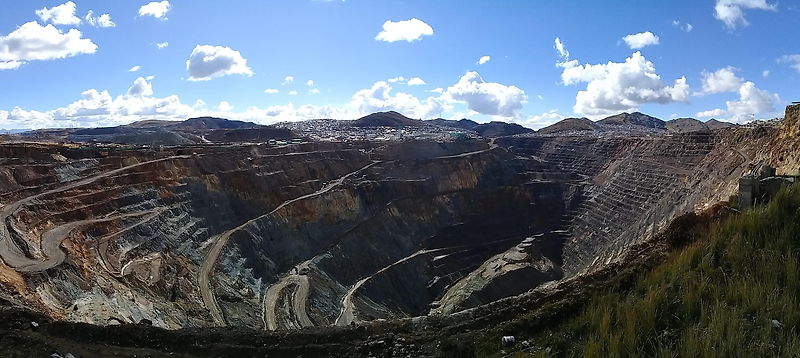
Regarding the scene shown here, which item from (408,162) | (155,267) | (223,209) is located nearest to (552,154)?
(408,162)

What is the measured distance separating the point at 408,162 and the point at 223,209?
34.2 meters

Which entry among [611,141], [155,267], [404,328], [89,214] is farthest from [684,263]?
[611,141]

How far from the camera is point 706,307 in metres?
8.64

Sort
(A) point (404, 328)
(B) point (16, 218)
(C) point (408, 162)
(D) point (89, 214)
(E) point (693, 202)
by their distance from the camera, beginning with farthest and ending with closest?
(C) point (408, 162) → (E) point (693, 202) → (D) point (89, 214) → (B) point (16, 218) → (A) point (404, 328)

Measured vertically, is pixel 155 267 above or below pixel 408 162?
below

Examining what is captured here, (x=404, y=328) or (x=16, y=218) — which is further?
(x=16, y=218)

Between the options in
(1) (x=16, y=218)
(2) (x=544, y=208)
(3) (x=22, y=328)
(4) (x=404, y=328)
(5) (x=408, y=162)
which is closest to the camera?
(4) (x=404, y=328)

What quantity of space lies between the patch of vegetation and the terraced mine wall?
14.8m

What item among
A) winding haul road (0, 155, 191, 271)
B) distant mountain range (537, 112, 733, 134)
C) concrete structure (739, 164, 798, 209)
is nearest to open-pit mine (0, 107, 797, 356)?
winding haul road (0, 155, 191, 271)

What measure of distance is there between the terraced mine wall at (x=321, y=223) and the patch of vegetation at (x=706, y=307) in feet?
48.4

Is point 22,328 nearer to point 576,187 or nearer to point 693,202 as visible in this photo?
point 693,202

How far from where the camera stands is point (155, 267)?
3278 centimetres

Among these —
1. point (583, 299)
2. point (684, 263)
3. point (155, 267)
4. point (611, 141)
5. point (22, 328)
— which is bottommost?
point (155, 267)

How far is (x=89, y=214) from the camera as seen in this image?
3697cm
